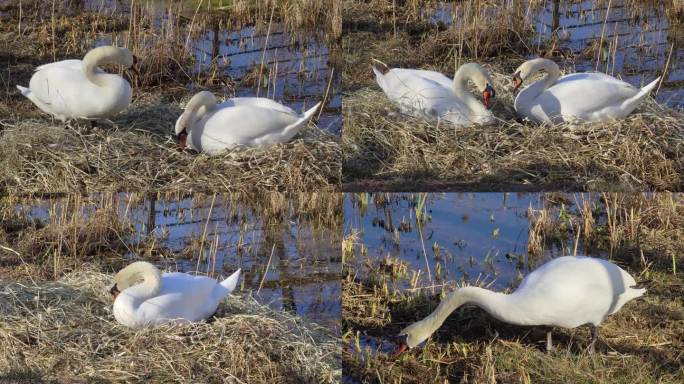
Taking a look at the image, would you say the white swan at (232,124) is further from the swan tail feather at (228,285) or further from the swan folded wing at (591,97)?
the swan folded wing at (591,97)

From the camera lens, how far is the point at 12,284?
706cm

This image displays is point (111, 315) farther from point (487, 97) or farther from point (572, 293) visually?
point (487, 97)

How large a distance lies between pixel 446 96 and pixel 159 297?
10.3 ft

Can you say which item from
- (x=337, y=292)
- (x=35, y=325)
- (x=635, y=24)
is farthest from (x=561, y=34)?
(x=35, y=325)

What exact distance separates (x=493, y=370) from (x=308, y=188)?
2.55 m

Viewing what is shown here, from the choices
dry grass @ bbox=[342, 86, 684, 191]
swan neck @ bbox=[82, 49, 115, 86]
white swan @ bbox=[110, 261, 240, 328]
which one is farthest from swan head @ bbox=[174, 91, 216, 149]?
white swan @ bbox=[110, 261, 240, 328]

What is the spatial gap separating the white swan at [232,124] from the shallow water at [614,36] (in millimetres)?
3359

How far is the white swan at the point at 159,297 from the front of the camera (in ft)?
20.4

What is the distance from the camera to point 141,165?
7.74 m

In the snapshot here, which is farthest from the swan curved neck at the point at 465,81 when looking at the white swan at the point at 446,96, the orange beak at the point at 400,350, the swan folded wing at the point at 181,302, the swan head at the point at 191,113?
the swan folded wing at the point at 181,302

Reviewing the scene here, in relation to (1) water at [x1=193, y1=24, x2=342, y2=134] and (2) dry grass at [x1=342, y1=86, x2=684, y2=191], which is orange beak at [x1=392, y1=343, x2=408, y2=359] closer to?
(2) dry grass at [x1=342, y1=86, x2=684, y2=191]

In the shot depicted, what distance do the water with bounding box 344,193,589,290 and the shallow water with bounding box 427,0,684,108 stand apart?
2142 mm

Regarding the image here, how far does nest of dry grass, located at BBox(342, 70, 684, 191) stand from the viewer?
7.41 m

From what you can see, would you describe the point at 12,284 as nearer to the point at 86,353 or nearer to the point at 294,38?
the point at 86,353
